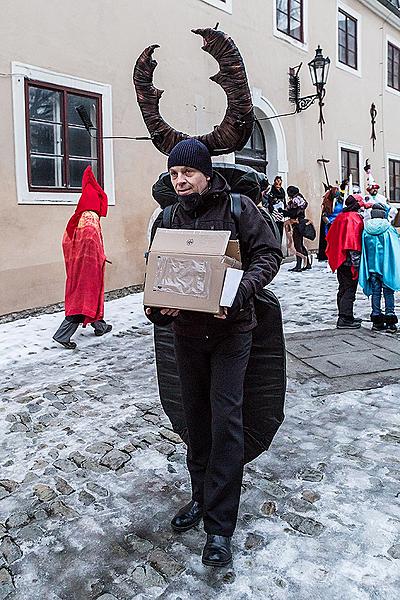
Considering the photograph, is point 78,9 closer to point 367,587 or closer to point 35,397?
point 35,397

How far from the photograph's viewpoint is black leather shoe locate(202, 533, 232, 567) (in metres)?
2.48

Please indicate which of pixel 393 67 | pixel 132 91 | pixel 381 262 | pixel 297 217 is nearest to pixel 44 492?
pixel 381 262

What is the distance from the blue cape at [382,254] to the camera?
662 cm

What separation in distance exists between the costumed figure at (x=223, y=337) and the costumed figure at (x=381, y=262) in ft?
13.7

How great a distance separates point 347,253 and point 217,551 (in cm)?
480

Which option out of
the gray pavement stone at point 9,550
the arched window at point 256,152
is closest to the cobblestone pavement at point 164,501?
the gray pavement stone at point 9,550

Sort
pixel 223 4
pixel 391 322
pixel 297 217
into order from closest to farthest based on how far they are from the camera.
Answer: pixel 391 322 < pixel 223 4 < pixel 297 217

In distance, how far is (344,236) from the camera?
264 inches

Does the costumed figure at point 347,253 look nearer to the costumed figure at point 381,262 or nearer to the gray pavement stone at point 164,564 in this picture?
the costumed figure at point 381,262

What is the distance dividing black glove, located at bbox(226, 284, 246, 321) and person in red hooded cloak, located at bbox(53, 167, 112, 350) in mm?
4016

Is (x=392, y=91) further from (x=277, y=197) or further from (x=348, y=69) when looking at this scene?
(x=277, y=197)

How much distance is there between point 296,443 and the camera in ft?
12.3

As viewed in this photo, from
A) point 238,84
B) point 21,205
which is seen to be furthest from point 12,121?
point 238,84

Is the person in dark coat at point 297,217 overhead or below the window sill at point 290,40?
below
